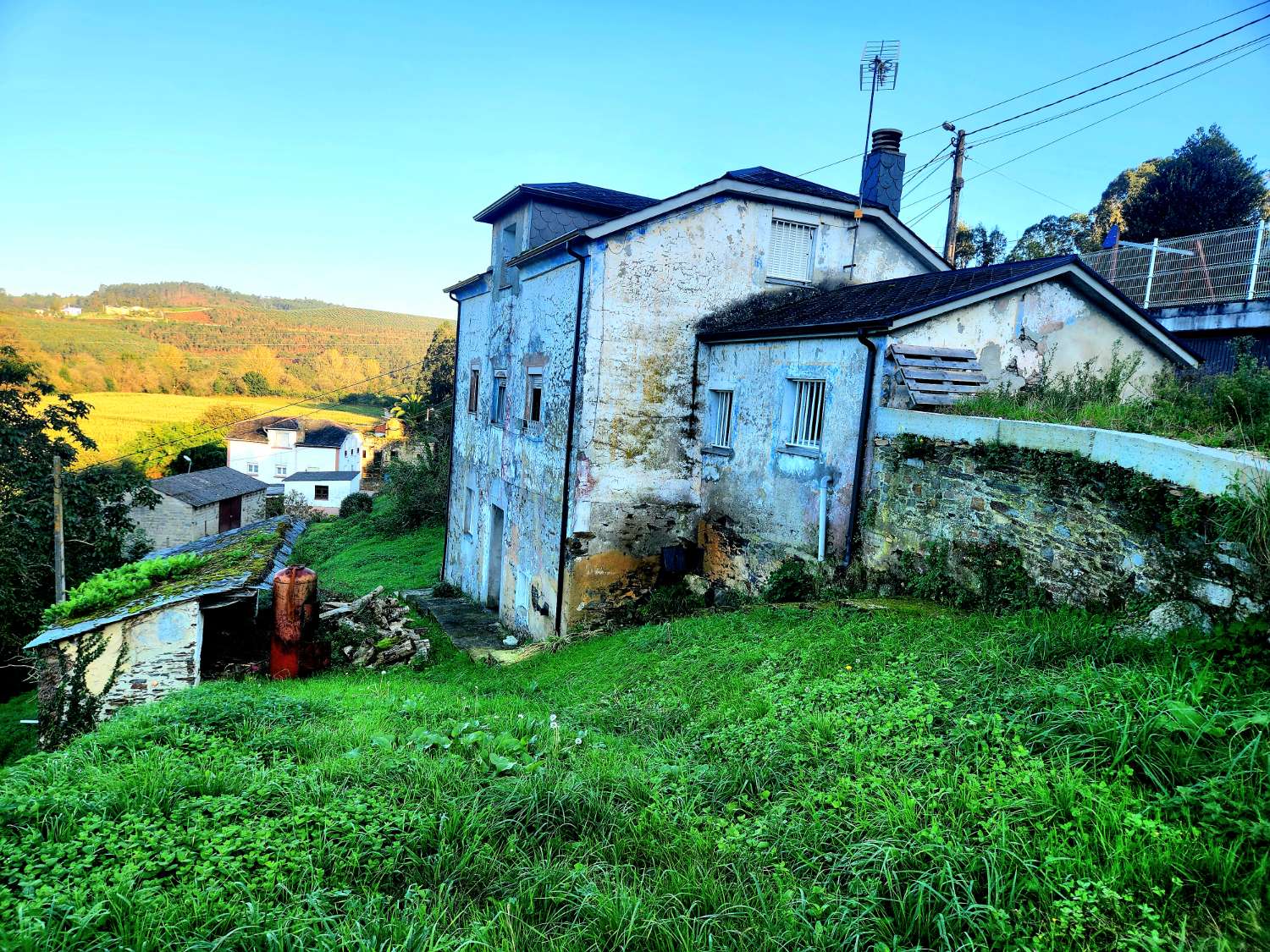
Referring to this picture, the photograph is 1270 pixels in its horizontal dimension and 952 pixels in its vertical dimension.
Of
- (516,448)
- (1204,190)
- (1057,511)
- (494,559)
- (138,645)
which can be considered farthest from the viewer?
(1204,190)

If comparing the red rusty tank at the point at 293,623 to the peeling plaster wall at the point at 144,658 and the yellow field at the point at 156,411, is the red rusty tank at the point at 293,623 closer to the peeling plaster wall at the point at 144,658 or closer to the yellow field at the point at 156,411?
the peeling plaster wall at the point at 144,658

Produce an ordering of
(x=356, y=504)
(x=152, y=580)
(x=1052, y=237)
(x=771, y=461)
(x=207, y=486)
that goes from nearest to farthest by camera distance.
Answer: (x=152, y=580), (x=771, y=461), (x=1052, y=237), (x=207, y=486), (x=356, y=504)

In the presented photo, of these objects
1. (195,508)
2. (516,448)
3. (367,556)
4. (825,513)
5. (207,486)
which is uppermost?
(516,448)

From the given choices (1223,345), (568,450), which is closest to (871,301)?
(568,450)

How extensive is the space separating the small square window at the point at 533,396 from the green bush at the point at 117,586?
6.26 m

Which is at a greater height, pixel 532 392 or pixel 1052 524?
pixel 532 392

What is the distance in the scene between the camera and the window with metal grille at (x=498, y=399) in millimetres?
15289

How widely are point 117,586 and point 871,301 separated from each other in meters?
11.7

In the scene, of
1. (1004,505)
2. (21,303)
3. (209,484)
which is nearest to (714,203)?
(1004,505)

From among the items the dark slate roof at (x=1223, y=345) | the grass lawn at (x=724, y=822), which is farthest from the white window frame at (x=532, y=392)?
the dark slate roof at (x=1223, y=345)

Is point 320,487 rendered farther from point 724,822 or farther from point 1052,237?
point 724,822

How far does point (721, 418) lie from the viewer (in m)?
11.9

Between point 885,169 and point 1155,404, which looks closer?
point 1155,404

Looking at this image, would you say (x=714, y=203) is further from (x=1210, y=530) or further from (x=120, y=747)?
(x=120, y=747)
